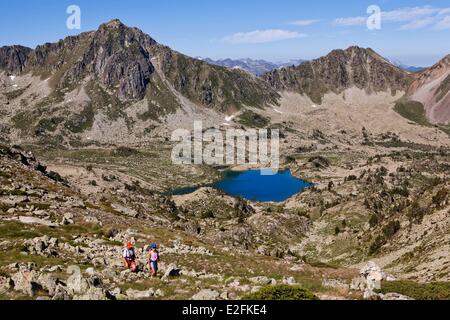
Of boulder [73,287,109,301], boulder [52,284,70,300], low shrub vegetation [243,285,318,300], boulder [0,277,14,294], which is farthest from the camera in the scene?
boulder [0,277,14,294]

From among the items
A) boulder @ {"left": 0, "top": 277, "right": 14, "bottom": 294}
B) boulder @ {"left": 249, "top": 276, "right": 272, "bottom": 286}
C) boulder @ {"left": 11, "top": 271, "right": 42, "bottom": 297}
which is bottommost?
boulder @ {"left": 249, "top": 276, "right": 272, "bottom": 286}

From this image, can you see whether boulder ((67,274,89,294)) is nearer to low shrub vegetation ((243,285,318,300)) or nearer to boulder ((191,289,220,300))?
boulder ((191,289,220,300))

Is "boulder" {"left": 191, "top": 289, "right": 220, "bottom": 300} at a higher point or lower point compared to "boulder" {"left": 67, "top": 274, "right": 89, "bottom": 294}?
lower

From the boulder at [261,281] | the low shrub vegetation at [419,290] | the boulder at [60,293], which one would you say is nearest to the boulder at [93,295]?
the boulder at [60,293]

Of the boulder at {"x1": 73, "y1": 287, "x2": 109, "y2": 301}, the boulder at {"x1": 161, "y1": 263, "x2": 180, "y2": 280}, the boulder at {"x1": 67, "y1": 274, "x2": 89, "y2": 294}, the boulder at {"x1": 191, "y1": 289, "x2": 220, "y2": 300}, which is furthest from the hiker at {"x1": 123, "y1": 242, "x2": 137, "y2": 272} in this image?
the boulder at {"x1": 191, "y1": 289, "x2": 220, "y2": 300}

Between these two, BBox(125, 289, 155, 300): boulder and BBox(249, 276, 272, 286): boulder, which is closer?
BBox(125, 289, 155, 300): boulder

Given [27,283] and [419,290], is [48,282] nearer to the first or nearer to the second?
[27,283]

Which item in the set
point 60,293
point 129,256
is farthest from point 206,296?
point 129,256

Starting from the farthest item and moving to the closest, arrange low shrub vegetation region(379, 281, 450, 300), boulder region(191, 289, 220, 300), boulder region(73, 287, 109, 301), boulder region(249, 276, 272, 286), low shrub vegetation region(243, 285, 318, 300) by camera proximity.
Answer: boulder region(249, 276, 272, 286), low shrub vegetation region(379, 281, 450, 300), boulder region(191, 289, 220, 300), boulder region(73, 287, 109, 301), low shrub vegetation region(243, 285, 318, 300)
